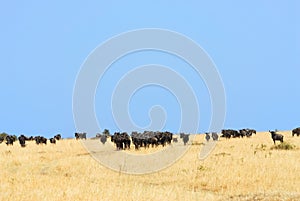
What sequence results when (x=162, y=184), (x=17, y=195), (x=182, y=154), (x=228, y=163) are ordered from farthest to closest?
(x=182, y=154) < (x=228, y=163) < (x=162, y=184) < (x=17, y=195)

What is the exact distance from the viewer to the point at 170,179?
29.9m

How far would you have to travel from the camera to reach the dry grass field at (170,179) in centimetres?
2094

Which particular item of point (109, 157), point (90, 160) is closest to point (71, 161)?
point (90, 160)

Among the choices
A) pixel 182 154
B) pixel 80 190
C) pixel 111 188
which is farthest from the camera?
pixel 182 154

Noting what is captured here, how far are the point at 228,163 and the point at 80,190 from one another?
15.2 meters

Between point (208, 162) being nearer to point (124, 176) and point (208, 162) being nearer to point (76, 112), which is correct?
point (124, 176)

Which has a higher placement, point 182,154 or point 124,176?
point 182,154

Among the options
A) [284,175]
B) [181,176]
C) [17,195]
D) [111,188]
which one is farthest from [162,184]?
[17,195]

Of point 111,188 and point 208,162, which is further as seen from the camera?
point 208,162

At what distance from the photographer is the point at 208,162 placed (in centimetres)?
3500

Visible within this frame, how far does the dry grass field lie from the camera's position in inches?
824

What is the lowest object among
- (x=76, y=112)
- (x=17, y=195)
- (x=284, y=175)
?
(x=17, y=195)

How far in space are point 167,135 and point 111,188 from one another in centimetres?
3021

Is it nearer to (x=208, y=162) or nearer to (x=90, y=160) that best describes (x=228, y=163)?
(x=208, y=162)
